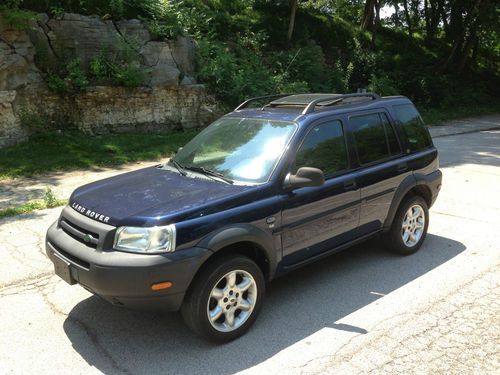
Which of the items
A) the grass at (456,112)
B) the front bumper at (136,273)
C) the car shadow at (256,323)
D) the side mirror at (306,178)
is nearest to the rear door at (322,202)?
the side mirror at (306,178)

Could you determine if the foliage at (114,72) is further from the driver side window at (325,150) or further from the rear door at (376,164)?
the driver side window at (325,150)

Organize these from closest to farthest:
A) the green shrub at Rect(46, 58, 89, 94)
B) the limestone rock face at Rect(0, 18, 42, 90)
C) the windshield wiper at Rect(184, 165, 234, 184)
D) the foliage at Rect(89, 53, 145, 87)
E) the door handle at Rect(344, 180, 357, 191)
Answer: the windshield wiper at Rect(184, 165, 234, 184) < the door handle at Rect(344, 180, 357, 191) < the limestone rock face at Rect(0, 18, 42, 90) < the green shrub at Rect(46, 58, 89, 94) < the foliage at Rect(89, 53, 145, 87)

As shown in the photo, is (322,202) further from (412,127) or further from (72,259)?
(72,259)

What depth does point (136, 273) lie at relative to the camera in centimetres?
335

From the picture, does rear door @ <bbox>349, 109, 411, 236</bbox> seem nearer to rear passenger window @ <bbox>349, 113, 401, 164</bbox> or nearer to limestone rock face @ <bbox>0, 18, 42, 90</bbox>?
rear passenger window @ <bbox>349, 113, 401, 164</bbox>

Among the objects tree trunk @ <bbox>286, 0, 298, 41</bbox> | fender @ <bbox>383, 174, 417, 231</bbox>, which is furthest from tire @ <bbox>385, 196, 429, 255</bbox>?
tree trunk @ <bbox>286, 0, 298, 41</bbox>

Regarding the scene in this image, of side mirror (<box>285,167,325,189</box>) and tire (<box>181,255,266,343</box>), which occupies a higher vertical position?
side mirror (<box>285,167,325,189</box>)

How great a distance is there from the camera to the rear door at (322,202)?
4223mm

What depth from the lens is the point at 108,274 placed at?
11.1 ft

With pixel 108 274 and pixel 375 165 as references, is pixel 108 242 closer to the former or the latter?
pixel 108 274

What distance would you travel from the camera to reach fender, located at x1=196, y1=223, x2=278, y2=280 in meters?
3.58

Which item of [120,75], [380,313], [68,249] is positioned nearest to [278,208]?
[380,313]

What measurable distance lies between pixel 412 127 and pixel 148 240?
3560 millimetres

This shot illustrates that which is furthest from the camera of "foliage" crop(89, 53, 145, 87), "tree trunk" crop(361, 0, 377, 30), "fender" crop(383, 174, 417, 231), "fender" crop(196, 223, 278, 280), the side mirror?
"tree trunk" crop(361, 0, 377, 30)
